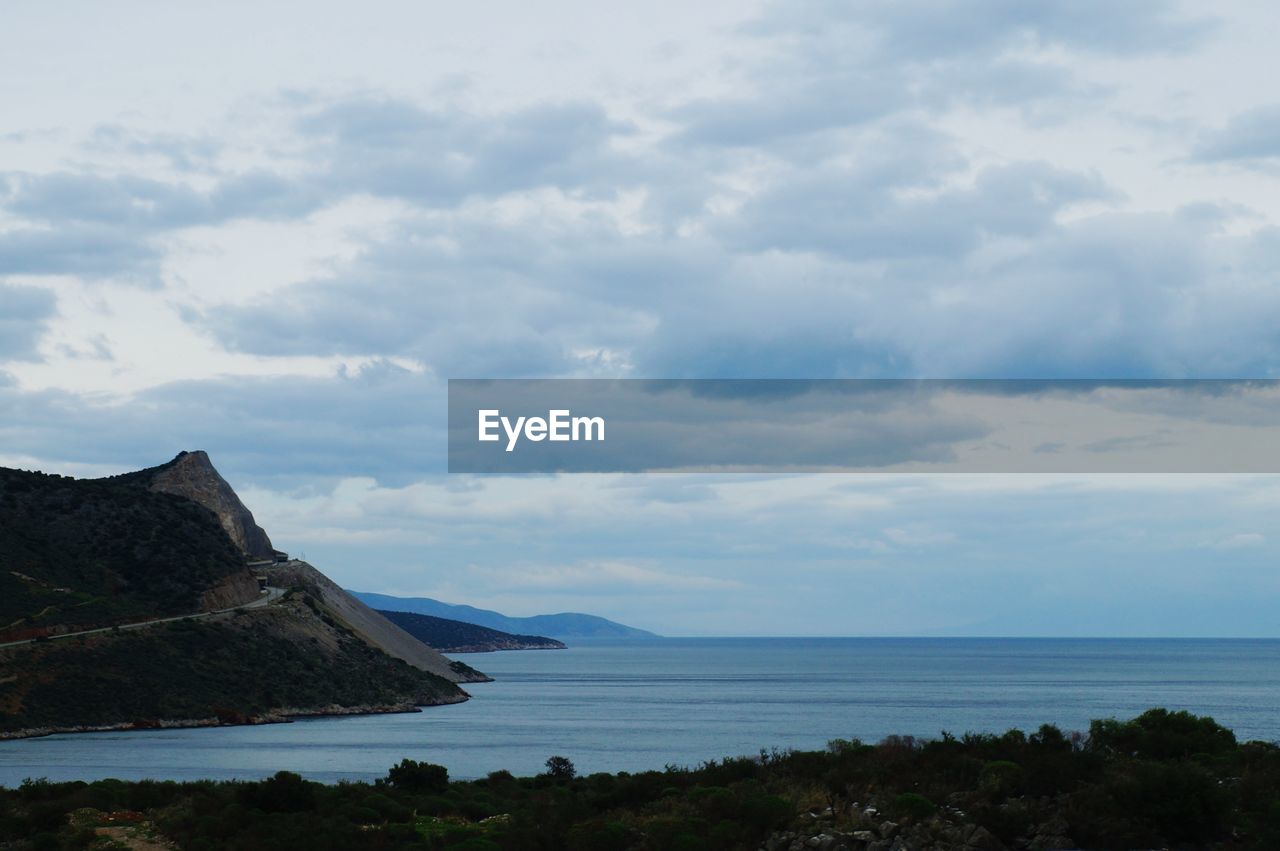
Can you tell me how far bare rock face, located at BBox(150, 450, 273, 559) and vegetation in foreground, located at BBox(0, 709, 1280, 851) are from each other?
121 metres

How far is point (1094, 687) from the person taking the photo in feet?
486

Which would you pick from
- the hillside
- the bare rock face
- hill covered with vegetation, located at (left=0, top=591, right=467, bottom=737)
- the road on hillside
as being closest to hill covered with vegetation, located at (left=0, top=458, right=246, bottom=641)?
the hillside

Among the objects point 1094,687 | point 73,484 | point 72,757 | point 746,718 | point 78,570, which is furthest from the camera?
point 1094,687

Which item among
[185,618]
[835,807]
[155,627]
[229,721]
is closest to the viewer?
[835,807]

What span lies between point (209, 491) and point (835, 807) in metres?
144

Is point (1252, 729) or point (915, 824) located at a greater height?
point (915, 824)

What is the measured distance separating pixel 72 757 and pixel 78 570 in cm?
4763

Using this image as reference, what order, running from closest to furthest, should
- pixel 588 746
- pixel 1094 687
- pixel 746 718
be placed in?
pixel 588 746, pixel 746 718, pixel 1094 687

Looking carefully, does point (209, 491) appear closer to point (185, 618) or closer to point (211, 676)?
point (185, 618)

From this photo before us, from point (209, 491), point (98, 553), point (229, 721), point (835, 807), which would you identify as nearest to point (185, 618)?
point (98, 553)

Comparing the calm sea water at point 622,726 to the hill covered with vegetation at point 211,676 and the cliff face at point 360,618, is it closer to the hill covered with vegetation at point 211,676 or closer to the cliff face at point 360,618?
the hill covered with vegetation at point 211,676

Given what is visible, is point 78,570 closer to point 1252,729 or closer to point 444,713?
point 444,713

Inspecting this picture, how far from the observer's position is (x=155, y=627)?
11344 cm

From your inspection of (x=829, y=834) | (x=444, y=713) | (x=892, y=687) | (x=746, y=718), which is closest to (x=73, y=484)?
(x=444, y=713)
